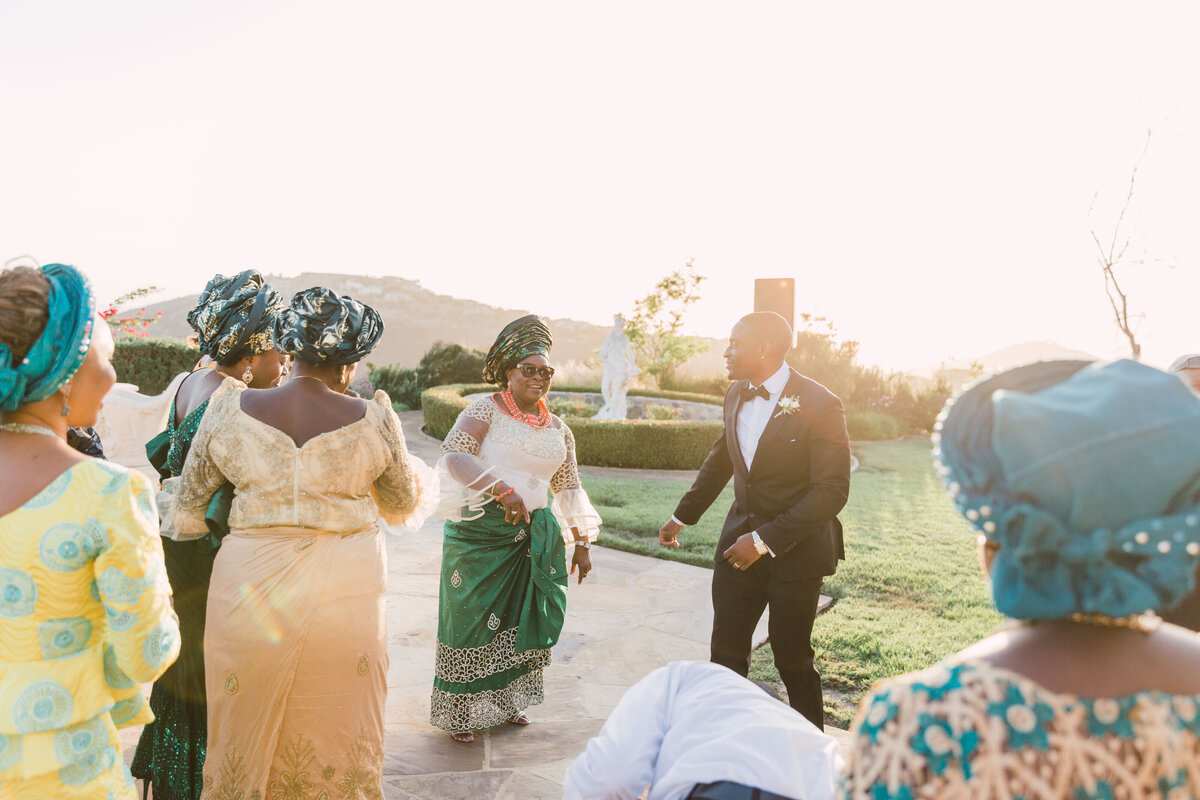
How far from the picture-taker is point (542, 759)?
3.86 metres

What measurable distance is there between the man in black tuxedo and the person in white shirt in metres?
1.70

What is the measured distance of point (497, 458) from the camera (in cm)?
421

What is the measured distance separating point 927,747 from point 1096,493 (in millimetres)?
441

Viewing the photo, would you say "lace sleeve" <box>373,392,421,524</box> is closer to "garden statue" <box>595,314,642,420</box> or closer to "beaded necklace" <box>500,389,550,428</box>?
"beaded necklace" <box>500,389,550,428</box>

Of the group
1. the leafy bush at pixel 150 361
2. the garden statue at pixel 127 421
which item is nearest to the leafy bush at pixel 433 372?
the leafy bush at pixel 150 361

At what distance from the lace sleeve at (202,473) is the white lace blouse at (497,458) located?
1.19 meters

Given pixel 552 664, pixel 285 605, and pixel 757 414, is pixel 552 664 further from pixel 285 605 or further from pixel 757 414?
pixel 285 605

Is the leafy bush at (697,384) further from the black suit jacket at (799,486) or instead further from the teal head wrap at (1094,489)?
the teal head wrap at (1094,489)

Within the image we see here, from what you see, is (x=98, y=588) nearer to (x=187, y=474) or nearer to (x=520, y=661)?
(x=187, y=474)

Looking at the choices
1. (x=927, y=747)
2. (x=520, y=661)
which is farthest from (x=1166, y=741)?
(x=520, y=661)

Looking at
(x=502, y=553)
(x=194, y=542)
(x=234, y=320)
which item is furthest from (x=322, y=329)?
(x=502, y=553)

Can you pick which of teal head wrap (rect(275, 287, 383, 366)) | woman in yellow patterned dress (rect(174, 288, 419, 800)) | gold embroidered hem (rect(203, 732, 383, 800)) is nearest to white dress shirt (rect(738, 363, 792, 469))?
woman in yellow patterned dress (rect(174, 288, 419, 800))

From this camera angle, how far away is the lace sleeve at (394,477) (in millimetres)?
2963

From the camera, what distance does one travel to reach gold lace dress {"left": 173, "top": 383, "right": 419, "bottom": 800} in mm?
2779
